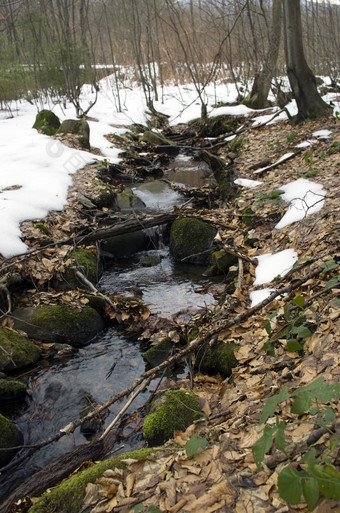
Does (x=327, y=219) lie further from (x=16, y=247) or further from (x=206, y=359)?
(x=16, y=247)

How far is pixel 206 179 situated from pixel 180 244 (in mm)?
4356

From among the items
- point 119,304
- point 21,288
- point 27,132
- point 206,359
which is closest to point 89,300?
point 119,304

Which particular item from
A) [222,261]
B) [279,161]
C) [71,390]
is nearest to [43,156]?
[279,161]

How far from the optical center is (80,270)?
568 cm

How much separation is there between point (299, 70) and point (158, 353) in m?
8.72

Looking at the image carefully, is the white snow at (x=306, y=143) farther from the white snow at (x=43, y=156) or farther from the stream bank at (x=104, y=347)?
the stream bank at (x=104, y=347)

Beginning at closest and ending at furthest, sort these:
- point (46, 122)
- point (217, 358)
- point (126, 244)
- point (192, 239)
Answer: point (217, 358) < point (192, 239) < point (126, 244) < point (46, 122)

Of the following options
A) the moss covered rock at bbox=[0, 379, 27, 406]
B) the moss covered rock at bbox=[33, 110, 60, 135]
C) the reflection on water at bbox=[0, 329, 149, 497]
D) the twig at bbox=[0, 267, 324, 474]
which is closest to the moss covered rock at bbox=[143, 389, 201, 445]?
the twig at bbox=[0, 267, 324, 474]

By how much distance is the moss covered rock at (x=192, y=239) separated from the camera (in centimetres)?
657

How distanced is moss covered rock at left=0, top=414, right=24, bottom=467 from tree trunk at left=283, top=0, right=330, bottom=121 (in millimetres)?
9901

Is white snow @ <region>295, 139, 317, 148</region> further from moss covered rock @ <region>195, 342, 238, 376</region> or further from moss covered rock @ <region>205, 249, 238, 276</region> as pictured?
moss covered rock @ <region>195, 342, 238, 376</region>

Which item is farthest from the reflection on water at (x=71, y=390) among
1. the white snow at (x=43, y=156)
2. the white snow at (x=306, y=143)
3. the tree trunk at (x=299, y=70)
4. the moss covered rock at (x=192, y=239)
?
the tree trunk at (x=299, y=70)

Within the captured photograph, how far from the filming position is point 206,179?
1051 centimetres

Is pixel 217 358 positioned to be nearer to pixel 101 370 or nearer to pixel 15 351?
pixel 101 370
